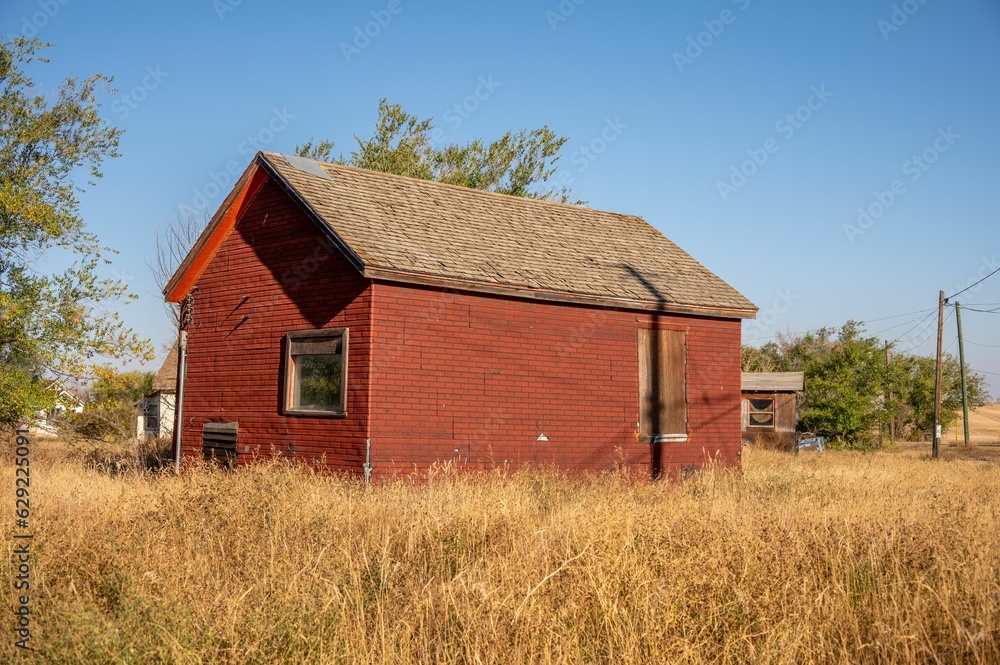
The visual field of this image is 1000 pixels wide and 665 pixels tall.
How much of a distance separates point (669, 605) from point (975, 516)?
4592 mm

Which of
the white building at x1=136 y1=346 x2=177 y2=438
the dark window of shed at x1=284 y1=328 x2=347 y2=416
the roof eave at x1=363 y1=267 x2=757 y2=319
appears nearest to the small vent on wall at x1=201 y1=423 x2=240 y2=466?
the dark window of shed at x1=284 y1=328 x2=347 y2=416

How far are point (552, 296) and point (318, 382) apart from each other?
3.96m

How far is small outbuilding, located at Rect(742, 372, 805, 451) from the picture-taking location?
31.9 meters

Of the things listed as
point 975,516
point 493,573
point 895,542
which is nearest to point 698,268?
point 975,516

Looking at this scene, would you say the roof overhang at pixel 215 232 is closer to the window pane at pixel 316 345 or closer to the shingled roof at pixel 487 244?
the shingled roof at pixel 487 244

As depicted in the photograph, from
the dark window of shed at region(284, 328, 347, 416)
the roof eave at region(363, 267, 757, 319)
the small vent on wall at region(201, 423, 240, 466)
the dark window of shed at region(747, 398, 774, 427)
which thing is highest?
the roof eave at region(363, 267, 757, 319)

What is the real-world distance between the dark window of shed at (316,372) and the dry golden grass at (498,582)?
14.6ft

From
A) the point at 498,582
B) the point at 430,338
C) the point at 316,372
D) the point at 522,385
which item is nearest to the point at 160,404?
the point at 316,372

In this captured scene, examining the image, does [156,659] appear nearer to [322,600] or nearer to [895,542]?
[322,600]

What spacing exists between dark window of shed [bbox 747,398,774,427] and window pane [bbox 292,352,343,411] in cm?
2251

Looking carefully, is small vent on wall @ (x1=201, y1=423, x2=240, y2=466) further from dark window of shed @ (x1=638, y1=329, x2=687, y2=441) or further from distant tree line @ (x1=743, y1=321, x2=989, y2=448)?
distant tree line @ (x1=743, y1=321, x2=989, y2=448)

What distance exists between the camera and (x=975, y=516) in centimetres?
834

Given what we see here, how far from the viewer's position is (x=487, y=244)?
1548cm

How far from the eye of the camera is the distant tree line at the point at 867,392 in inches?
A: 1377
